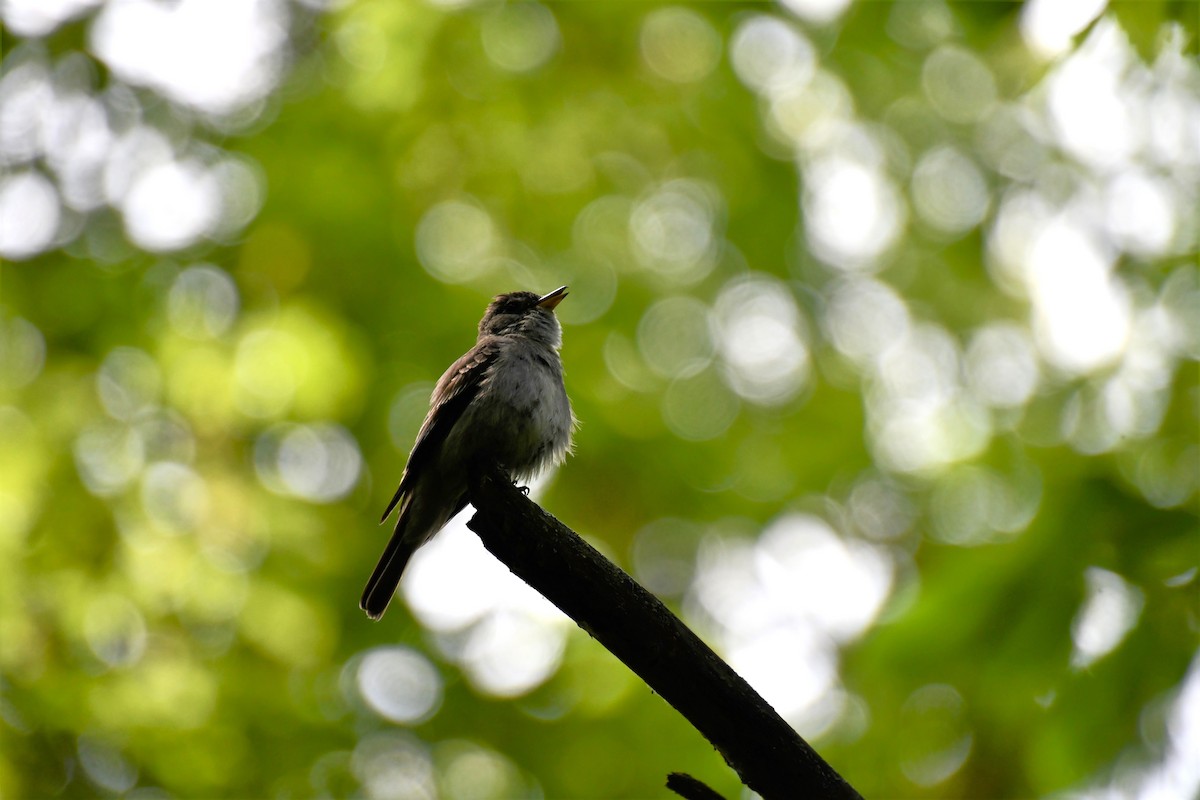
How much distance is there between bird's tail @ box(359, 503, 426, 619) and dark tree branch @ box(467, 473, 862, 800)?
2.74 meters

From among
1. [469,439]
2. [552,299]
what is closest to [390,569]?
[469,439]

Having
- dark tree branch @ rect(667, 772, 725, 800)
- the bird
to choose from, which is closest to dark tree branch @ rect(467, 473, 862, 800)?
dark tree branch @ rect(667, 772, 725, 800)

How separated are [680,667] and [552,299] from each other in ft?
14.7

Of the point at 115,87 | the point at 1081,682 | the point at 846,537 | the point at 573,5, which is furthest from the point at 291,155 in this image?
the point at 1081,682

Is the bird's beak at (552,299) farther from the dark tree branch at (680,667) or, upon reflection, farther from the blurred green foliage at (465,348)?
the dark tree branch at (680,667)

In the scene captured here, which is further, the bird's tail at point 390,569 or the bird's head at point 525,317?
the bird's head at point 525,317

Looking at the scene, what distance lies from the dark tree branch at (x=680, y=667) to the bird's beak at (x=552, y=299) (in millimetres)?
4042

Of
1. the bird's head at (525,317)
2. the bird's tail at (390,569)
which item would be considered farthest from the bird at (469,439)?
the bird's head at (525,317)

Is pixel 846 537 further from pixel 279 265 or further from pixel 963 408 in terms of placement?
pixel 279 265

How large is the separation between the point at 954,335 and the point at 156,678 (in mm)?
6976

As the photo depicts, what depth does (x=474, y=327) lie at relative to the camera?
7312 millimetres

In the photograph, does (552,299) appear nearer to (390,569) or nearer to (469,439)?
(469,439)

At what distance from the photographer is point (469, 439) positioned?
5555mm

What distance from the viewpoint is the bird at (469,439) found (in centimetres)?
555
